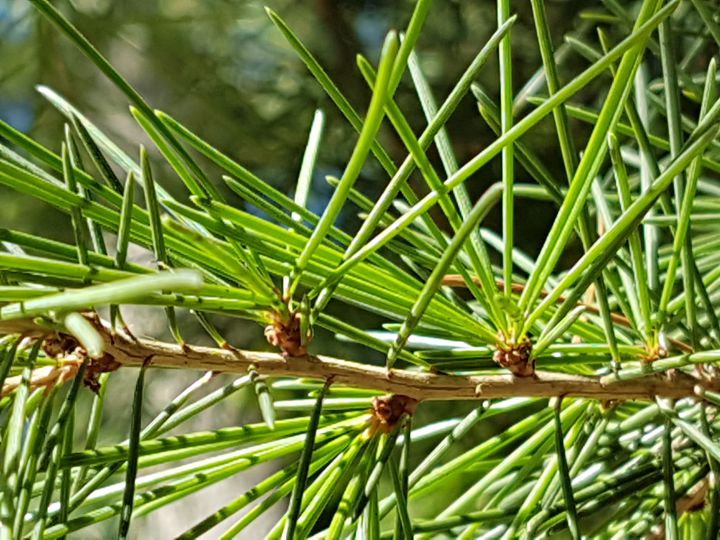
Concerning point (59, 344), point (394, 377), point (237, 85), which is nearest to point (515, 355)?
point (394, 377)

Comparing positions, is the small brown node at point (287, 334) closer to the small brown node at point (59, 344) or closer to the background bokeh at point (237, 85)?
the small brown node at point (59, 344)

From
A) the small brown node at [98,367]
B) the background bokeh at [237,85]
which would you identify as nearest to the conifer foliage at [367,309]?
the small brown node at [98,367]

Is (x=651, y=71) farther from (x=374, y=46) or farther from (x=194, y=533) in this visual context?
(x=194, y=533)

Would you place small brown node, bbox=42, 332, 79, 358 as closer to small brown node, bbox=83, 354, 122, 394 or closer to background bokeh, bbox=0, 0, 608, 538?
small brown node, bbox=83, 354, 122, 394

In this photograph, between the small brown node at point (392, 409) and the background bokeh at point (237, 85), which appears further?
the background bokeh at point (237, 85)

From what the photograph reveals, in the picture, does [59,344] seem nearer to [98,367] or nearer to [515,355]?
[98,367]

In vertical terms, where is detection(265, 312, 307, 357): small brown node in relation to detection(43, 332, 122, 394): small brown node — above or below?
above

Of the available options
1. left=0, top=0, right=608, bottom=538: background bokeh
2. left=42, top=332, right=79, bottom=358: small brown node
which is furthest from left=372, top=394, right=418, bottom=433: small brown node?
left=0, top=0, right=608, bottom=538: background bokeh

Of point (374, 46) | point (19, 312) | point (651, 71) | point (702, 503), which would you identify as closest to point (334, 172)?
point (374, 46)
